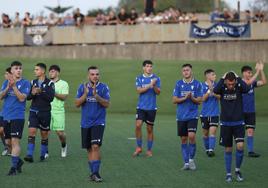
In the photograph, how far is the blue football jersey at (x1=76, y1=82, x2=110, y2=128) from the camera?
1415 centimetres

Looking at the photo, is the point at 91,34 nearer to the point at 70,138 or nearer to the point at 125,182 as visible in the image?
the point at 70,138

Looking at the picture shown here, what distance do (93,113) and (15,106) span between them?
178cm

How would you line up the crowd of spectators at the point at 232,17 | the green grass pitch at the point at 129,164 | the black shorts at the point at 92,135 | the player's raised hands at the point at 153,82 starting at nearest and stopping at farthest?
1. the green grass pitch at the point at 129,164
2. the black shorts at the point at 92,135
3. the player's raised hands at the point at 153,82
4. the crowd of spectators at the point at 232,17

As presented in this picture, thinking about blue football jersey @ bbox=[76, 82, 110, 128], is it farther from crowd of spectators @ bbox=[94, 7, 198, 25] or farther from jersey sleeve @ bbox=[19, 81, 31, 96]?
crowd of spectators @ bbox=[94, 7, 198, 25]

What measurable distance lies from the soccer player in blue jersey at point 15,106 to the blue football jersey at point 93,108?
4.42ft

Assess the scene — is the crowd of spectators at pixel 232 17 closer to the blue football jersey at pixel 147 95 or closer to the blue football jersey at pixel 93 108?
the blue football jersey at pixel 147 95

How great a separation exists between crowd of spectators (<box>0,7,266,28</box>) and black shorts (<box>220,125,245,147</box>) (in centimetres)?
2779

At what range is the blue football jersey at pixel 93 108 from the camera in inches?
557

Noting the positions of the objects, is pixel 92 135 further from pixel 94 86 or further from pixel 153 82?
pixel 153 82

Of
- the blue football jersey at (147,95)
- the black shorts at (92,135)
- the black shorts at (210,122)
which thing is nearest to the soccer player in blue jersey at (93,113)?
the black shorts at (92,135)

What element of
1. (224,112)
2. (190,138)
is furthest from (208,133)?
(224,112)

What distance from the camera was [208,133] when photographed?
61.0 ft

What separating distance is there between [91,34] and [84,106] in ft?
97.6

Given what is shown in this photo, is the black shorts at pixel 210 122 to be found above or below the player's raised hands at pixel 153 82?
below
